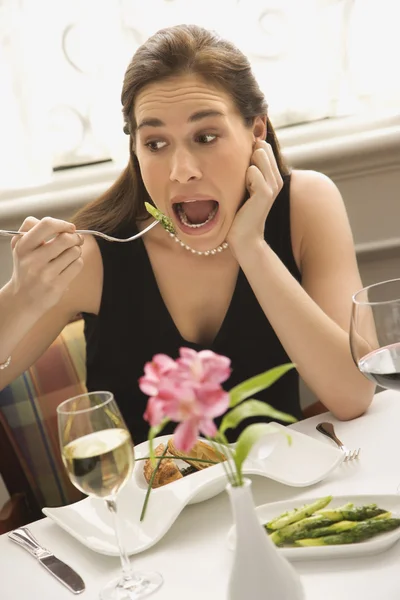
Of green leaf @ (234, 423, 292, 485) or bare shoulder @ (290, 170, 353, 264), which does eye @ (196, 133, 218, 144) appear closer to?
bare shoulder @ (290, 170, 353, 264)

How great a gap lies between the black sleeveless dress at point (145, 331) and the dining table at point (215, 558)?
0.60 m

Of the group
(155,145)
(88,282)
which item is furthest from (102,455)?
(88,282)

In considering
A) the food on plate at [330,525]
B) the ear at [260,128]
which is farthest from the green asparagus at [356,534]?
the ear at [260,128]

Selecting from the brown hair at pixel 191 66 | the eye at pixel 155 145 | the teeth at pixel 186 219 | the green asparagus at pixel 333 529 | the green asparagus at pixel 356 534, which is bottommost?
the green asparagus at pixel 356 534

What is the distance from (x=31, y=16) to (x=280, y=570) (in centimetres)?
196

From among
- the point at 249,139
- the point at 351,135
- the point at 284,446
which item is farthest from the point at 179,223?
the point at 351,135

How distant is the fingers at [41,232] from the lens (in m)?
1.42

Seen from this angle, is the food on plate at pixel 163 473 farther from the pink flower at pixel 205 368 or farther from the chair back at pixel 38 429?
the chair back at pixel 38 429

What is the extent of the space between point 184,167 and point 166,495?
744 mm

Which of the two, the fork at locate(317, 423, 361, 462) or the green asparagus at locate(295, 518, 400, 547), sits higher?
the fork at locate(317, 423, 361, 462)

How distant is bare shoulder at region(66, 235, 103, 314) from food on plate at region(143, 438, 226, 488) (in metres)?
0.71

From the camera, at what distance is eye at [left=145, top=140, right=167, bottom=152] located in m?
1.69

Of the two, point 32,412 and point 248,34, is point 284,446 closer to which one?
point 32,412

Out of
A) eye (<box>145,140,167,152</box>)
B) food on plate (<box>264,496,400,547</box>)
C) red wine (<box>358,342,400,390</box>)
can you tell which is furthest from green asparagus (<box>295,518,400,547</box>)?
eye (<box>145,140,167,152</box>)
